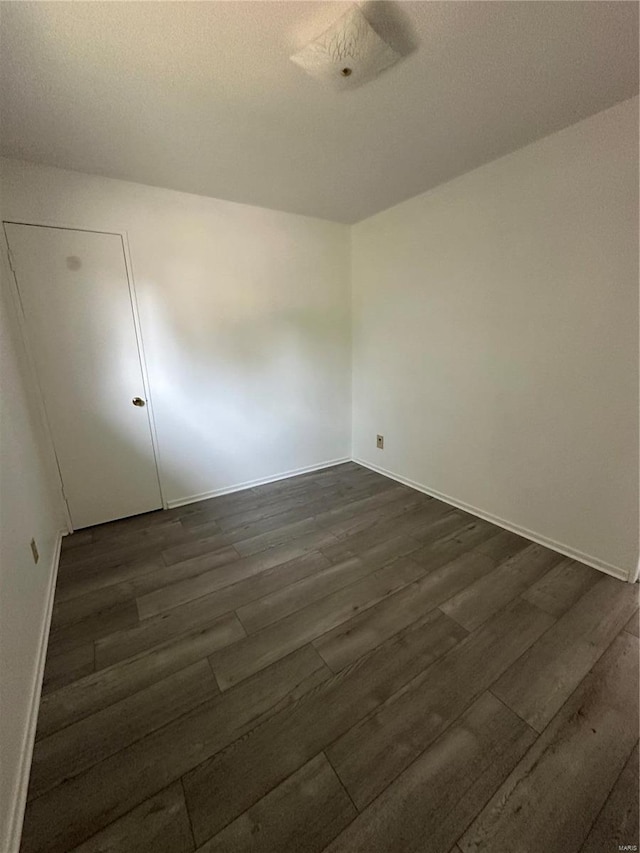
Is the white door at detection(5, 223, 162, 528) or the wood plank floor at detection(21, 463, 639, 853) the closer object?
the wood plank floor at detection(21, 463, 639, 853)

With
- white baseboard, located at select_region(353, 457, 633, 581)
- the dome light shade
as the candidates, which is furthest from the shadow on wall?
the dome light shade

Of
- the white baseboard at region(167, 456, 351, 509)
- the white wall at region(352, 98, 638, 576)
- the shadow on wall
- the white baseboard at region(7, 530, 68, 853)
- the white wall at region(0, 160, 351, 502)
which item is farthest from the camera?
the white baseboard at region(167, 456, 351, 509)

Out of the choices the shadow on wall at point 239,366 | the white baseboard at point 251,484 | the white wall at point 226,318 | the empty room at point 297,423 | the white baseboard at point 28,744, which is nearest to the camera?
→ the white baseboard at point 28,744

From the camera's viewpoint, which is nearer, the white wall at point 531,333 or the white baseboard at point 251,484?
the white wall at point 531,333

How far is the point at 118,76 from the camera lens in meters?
1.40

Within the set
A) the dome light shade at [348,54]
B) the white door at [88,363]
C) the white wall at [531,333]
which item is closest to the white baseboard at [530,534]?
the white wall at [531,333]

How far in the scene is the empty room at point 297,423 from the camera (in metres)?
1.08

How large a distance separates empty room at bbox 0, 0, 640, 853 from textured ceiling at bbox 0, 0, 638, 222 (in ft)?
0.05

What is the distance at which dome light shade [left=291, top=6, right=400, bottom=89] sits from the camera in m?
1.18

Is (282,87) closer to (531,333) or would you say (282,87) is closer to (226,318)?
(226,318)

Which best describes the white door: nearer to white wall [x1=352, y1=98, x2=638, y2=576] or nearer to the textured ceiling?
the textured ceiling

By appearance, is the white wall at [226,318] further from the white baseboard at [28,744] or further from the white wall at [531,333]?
the white baseboard at [28,744]

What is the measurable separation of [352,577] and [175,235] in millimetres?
2696

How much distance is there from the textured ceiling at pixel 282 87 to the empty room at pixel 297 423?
0.05ft
